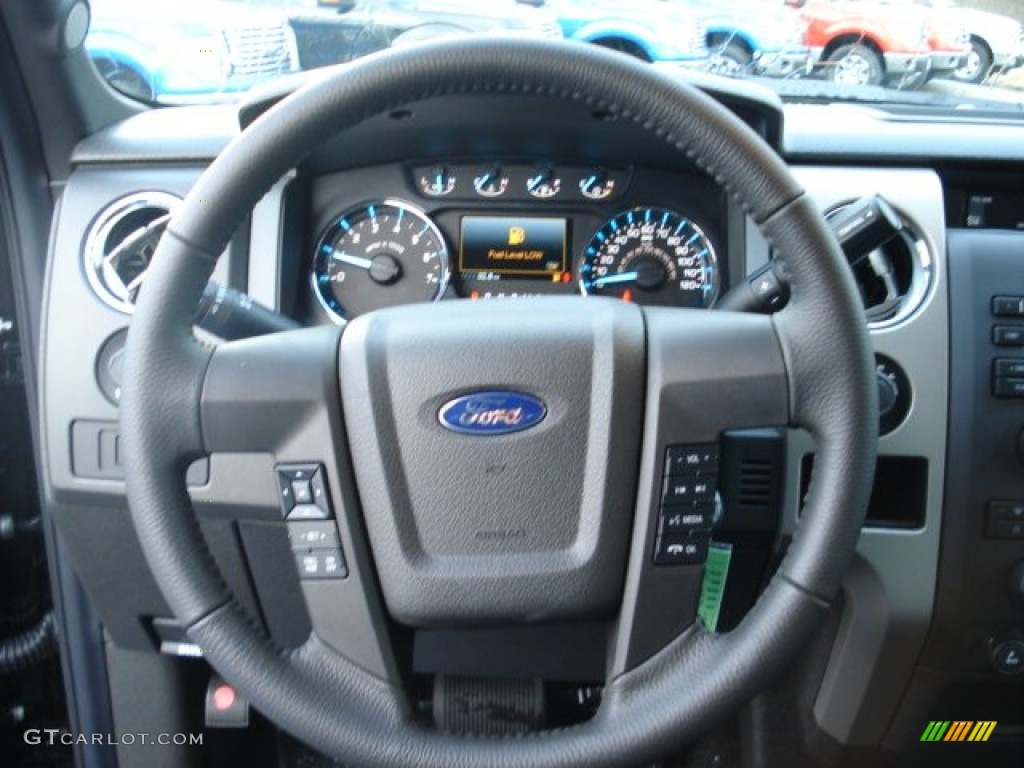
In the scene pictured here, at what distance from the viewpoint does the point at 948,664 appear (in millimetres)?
1681

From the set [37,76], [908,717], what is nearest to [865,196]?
[908,717]

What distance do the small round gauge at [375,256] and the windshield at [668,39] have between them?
25 centimetres

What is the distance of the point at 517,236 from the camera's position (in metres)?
1.73

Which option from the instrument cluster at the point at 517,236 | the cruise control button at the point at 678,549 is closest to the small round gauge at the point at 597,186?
the instrument cluster at the point at 517,236

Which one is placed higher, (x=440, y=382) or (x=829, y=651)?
(x=440, y=382)

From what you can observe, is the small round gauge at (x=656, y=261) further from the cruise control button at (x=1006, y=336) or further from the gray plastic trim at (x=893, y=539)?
the cruise control button at (x=1006, y=336)

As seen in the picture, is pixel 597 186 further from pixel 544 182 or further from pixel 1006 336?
pixel 1006 336

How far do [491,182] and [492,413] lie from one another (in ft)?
1.97

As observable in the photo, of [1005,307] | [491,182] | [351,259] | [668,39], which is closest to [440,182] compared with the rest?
[491,182]

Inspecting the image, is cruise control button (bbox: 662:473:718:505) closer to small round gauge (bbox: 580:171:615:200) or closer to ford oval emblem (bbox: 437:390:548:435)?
ford oval emblem (bbox: 437:390:548:435)

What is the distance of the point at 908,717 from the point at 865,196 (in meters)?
0.83

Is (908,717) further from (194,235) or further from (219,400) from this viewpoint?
(194,235)

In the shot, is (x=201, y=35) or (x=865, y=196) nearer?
(x=865, y=196)
